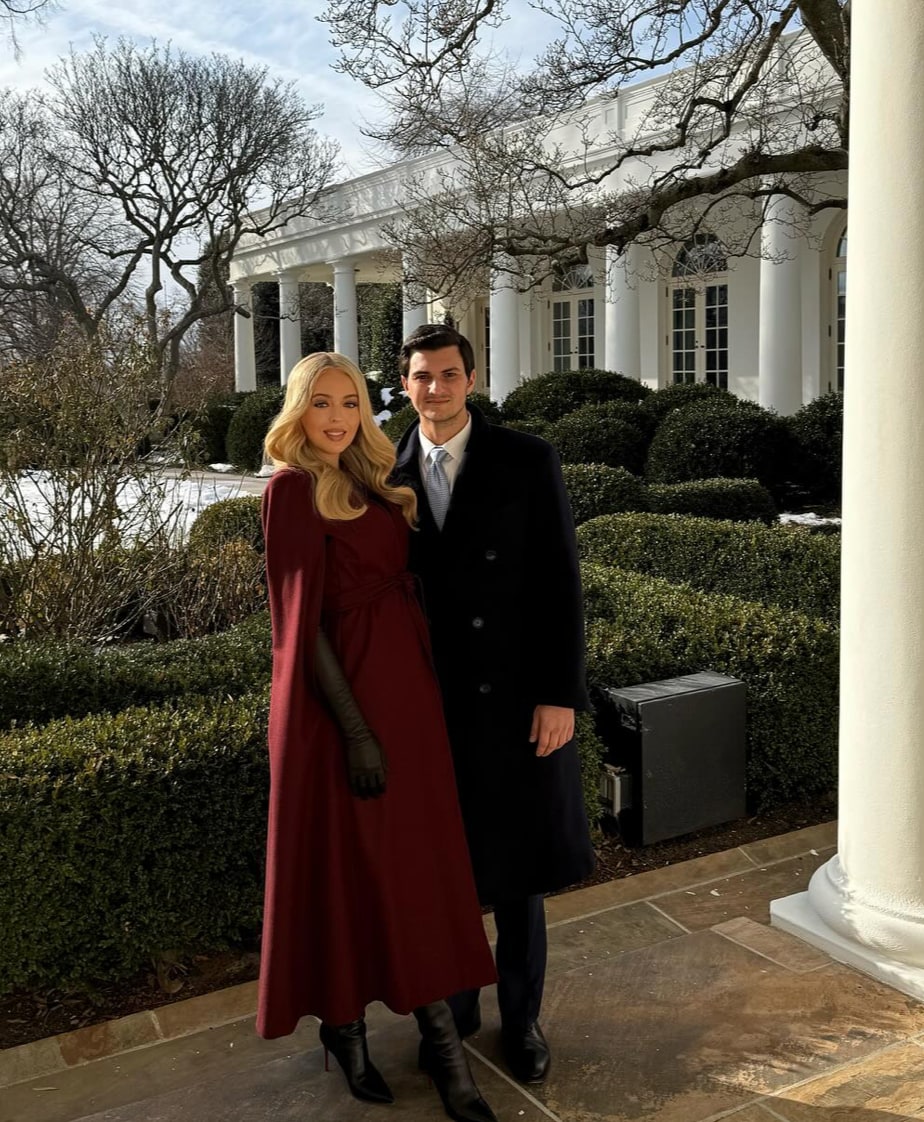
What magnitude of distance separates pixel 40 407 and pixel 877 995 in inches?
193

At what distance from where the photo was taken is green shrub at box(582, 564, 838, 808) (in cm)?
461

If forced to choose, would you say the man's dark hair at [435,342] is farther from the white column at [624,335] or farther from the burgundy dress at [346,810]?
the white column at [624,335]

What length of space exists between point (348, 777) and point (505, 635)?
1.69 feet

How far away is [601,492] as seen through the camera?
8.94m

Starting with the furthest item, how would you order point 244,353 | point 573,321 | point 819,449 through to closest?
point 244,353 → point 573,321 → point 819,449

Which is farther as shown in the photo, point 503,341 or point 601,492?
point 503,341

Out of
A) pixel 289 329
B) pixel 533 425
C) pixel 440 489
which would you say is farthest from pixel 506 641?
pixel 289 329

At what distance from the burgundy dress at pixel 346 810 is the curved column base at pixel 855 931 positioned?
1.32 meters

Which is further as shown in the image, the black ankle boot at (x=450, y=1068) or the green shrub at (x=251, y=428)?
the green shrub at (x=251, y=428)

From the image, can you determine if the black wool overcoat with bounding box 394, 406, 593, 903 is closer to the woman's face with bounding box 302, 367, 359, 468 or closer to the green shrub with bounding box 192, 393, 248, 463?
the woman's face with bounding box 302, 367, 359, 468

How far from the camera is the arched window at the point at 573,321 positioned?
74.1ft

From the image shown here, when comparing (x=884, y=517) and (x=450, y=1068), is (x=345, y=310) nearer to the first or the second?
(x=884, y=517)

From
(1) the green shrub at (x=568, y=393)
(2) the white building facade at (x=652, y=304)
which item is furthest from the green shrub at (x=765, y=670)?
A: (1) the green shrub at (x=568, y=393)

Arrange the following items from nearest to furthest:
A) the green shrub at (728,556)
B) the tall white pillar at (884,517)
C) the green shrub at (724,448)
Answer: the tall white pillar at (884,517)
the green shrub at (728,556)
the green shrub at (724,448)
